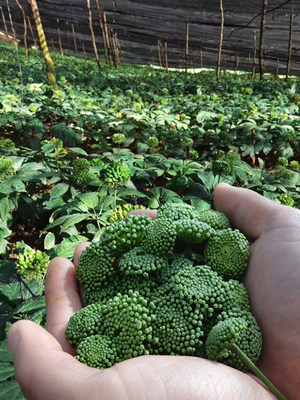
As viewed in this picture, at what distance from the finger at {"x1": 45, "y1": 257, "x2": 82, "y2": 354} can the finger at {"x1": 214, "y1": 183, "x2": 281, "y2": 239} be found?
77 centimetres

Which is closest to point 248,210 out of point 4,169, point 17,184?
point 17,184

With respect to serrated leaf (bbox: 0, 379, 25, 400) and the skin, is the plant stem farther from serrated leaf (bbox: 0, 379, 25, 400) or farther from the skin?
serrated leaf (bbox: 0, 379, 25, 400)

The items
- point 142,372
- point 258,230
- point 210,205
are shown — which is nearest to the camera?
point 142,372

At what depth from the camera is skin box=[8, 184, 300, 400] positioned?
874mm

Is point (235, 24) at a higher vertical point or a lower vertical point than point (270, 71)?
higher

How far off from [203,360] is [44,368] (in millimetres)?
463

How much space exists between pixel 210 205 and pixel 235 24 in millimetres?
16410

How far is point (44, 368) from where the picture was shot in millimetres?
944

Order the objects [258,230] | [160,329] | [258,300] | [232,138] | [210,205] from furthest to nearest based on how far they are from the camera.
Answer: [232,138] → [210,205] → [258,230] → [258,300] → [160,329]

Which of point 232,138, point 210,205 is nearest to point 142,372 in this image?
point 210,205

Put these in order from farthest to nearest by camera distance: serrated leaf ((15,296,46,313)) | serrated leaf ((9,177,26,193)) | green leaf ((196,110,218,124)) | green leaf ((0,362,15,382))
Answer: green leaf ((196,110,218,124)) → serrated leaf ((9,177,26,193)) → serrated leaf ((15,296,46,313)) → green leaf ((0,362,15,382))

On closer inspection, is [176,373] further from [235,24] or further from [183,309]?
[235,24]

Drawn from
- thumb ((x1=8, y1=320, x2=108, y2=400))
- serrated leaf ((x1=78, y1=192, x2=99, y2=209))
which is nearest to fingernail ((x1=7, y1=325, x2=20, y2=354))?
thumb ((x1=8, y1=320, x2=108, y2=400))

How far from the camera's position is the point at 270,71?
16344 millimetres
